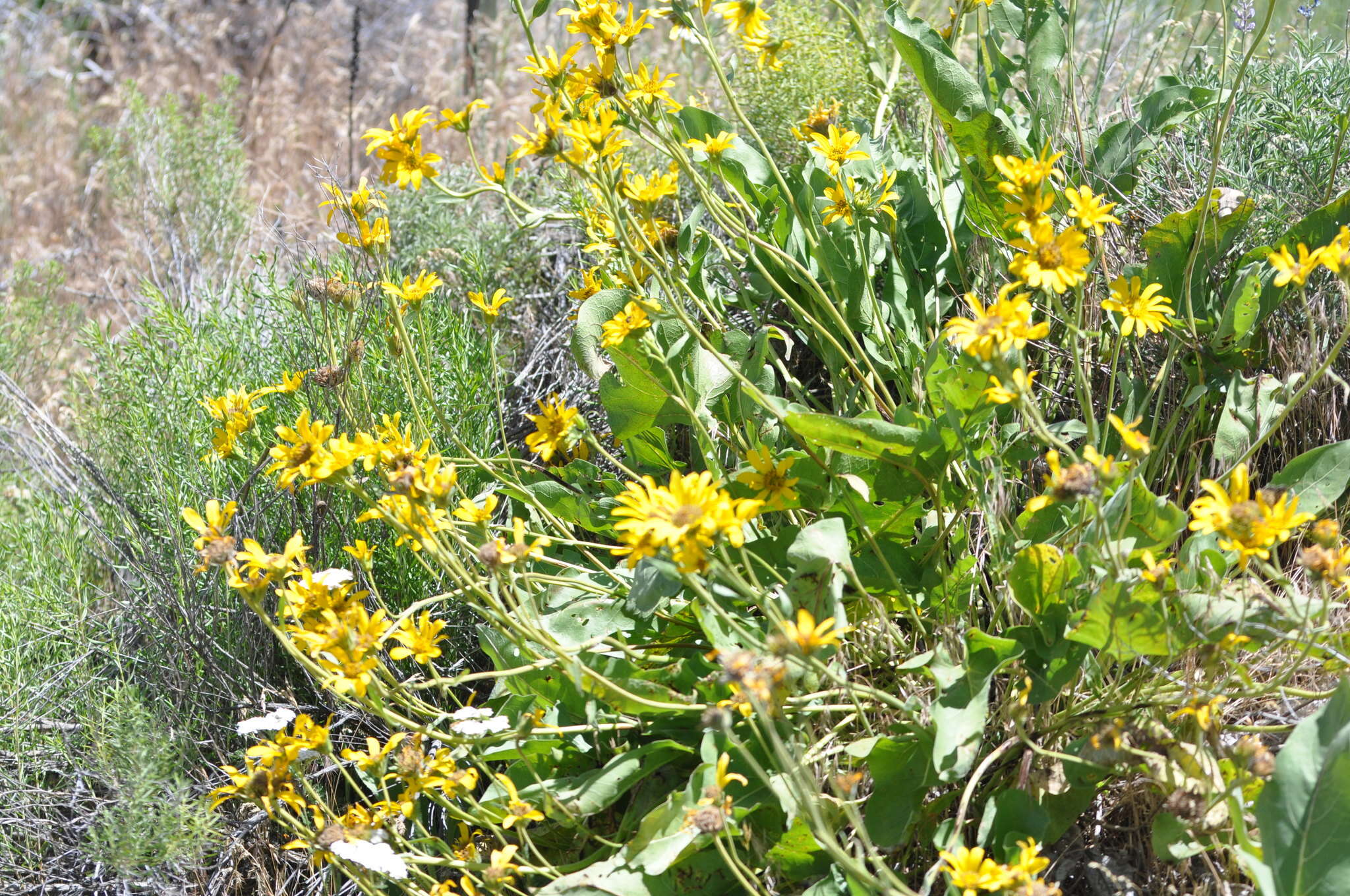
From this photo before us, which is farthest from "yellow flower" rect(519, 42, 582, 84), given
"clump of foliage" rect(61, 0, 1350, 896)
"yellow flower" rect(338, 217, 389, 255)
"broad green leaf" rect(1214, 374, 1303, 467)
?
"broad green leaf" rect(1214, 374, 1303, 467)

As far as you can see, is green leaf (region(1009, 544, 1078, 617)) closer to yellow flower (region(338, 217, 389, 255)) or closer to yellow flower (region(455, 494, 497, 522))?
yellow flower (region(455, 494, 497, 522))

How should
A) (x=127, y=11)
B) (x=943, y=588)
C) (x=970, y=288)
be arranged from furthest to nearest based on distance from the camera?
(x=127, y=11) < (x=970, y=288) < (x=943, y=588)

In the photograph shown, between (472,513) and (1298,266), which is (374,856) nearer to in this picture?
(472,513)

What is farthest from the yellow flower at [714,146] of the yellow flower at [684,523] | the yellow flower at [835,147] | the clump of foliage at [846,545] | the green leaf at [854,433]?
the yellow flower at [684,523]

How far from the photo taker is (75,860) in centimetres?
211

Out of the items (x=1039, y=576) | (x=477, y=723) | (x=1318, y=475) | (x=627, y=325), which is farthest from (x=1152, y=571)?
(x=477, y=723)

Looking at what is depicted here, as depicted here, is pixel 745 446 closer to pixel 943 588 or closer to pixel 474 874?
pixel 943 588

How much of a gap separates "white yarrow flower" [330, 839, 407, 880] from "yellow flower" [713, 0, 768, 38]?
55.3 inches

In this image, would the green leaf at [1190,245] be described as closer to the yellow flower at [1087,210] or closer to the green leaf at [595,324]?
the yellow flower at [1087,210]

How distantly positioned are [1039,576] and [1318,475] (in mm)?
516

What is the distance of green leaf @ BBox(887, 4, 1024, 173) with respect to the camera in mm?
1903

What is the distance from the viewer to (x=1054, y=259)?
1.43m

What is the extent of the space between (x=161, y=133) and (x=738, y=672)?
362 centimetres

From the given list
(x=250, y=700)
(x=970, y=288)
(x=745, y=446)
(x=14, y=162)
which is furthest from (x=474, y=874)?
(x=14, y=162)
